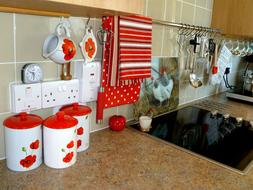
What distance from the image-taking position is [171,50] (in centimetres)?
155

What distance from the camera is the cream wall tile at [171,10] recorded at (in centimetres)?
144

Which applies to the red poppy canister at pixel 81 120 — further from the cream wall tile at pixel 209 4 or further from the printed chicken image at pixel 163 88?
the cream wall tile at pixel 209 4

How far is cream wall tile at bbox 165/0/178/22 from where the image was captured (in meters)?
1.44

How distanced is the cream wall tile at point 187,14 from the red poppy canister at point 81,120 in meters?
0.90

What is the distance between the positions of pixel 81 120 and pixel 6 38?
37 centimetres

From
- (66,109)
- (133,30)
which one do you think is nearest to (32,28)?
(66,109)

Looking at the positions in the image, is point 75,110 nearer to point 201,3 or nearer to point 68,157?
point 68,157

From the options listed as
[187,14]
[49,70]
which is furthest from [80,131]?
[187,14]

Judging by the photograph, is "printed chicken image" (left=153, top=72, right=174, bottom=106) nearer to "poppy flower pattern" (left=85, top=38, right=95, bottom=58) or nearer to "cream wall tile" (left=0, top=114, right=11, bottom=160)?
"poppy flower pattern" (left=85, top=38, right=95, bottom=58)

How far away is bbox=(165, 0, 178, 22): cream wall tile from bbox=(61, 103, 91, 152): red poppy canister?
750 mm

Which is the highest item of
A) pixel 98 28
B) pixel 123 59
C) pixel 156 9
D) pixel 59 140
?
pixel 156 9

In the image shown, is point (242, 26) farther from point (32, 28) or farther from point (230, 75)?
point (32, 28)

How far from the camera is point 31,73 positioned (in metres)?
0.90

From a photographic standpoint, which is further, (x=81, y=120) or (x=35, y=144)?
(x=81, y=120)
